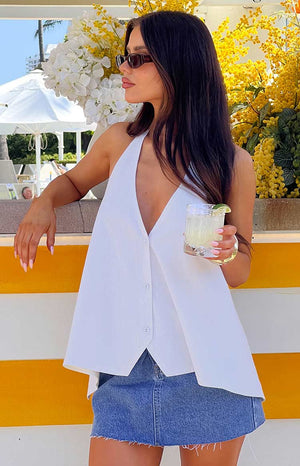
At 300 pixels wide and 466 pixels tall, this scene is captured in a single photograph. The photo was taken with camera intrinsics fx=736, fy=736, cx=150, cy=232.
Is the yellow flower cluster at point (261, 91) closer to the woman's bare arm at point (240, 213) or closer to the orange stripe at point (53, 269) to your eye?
the orange stripe at point (53, 269)

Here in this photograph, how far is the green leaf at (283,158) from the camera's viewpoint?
2131 mm

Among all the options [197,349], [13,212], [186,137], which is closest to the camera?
[197,349]

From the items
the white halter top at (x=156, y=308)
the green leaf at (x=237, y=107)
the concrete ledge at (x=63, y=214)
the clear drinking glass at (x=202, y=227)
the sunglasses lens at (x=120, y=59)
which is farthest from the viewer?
the green leaf at (x=237, y=107)

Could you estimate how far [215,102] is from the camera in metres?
1.70

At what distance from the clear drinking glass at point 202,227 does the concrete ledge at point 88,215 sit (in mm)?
673

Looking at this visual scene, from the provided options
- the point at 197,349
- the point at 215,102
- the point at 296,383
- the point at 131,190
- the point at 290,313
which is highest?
the point at 215,102

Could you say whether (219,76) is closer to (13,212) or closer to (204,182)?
(204,182)

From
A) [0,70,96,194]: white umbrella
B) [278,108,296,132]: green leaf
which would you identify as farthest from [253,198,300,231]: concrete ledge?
[0,70,96,194]: white umbrella

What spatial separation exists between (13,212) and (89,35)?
1.88 feet

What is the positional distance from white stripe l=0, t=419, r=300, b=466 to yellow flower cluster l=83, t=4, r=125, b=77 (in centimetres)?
109

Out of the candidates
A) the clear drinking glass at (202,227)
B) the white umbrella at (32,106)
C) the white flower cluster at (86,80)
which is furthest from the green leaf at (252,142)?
the white umbrella at (32,106)

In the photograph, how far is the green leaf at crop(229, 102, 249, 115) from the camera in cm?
229

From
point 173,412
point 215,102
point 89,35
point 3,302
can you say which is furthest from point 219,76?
point 3,302

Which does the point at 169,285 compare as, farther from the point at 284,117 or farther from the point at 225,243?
the point at 284,117
